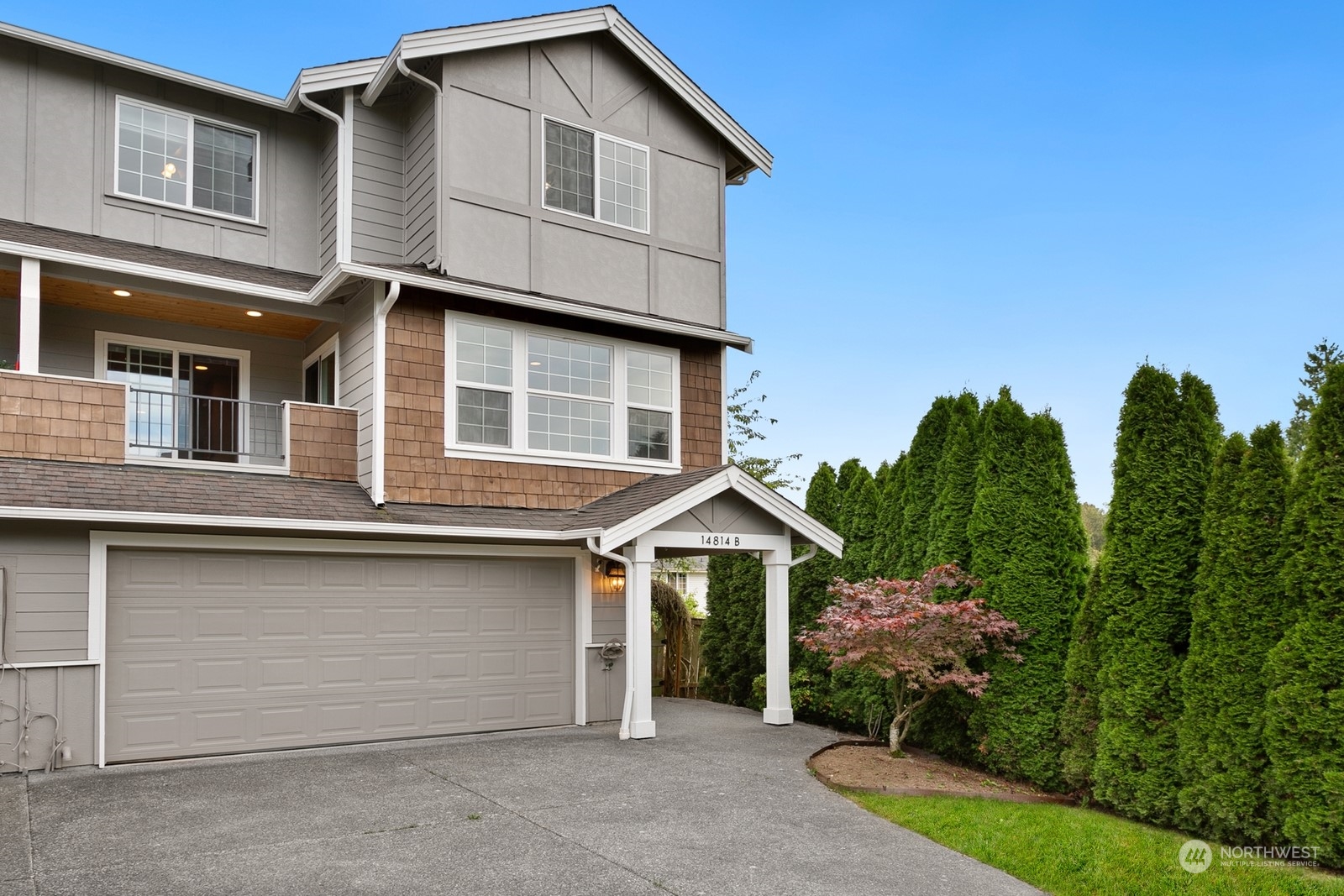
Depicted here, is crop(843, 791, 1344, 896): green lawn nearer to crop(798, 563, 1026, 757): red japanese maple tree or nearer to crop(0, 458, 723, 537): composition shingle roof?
crop(798, 563, 1026, 757): red japanese maple tree

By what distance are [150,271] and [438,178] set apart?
3.04m

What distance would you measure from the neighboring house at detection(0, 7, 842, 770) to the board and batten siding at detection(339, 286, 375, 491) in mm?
65

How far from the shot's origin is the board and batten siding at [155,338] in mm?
10383

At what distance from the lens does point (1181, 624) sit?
7051mm

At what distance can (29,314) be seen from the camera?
8.71 m

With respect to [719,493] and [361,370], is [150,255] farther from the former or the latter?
[719,493]

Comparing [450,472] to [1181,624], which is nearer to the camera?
[1181,624]

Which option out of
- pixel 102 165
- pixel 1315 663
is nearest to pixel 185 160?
pixel 102 165

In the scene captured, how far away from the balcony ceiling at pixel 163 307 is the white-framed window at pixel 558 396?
2357 mm

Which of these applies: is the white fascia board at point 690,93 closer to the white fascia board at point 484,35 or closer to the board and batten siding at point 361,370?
the white fascia board at point 484,35

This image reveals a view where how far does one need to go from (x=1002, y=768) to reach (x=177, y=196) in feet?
35.0

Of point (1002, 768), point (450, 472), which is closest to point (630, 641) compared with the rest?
point (450, 472)

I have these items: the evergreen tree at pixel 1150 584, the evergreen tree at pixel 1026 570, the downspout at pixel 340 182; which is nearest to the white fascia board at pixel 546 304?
the downspout at pixel 340 182

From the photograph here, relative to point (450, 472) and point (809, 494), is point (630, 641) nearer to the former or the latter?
point (450, 472)
